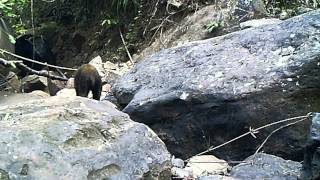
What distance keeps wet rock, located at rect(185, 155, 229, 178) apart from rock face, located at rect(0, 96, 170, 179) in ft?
1.81

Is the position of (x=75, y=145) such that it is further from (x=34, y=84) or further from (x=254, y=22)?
(x=34, y=84)

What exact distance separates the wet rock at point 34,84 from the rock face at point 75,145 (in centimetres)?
446

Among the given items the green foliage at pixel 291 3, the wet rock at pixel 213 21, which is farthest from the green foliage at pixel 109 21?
the green foliage at pixel 291 3

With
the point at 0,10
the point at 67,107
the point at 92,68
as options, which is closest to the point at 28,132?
the point at 67,107

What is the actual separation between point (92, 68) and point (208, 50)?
233 centimetres

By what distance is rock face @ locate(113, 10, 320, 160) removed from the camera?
4.30 meters

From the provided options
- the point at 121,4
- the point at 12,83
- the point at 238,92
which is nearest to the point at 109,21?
the point at 121,4

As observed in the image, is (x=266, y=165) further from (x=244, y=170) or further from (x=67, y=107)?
(x=67, y=107)

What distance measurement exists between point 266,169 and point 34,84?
5401mm

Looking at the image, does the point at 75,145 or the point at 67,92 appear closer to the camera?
the point at 75,145

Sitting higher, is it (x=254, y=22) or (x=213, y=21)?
(x=254, y=22)

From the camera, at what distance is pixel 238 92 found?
4.47 meters

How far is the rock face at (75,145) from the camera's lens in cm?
303

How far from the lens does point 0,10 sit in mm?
6074
